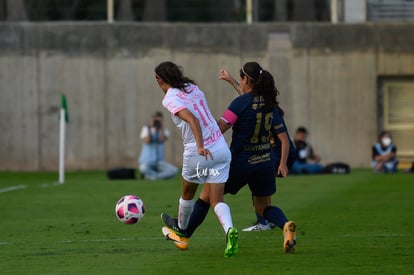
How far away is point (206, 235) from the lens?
46.3 ft

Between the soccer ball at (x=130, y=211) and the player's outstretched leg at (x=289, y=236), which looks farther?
the soccer ball at (x=130, y=211)

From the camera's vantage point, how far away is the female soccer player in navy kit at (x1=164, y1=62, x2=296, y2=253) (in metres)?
12.0

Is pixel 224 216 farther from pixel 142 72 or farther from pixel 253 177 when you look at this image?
pixel 142 72

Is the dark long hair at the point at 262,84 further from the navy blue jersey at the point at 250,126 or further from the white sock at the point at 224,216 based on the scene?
the white sock at the point at 224,216

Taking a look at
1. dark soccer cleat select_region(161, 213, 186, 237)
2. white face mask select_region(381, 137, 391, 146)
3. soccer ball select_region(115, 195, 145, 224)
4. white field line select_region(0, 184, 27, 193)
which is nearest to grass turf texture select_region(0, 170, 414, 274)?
dark soccer cleat select_region(161, 213, 186, 237)

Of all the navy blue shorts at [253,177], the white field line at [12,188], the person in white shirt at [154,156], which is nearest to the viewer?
the navy blue shorts at [253,177]

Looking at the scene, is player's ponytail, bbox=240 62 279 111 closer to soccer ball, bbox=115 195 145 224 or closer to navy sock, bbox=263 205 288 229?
navy sock, bbox=263 205 288 229

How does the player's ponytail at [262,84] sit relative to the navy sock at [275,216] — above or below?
above

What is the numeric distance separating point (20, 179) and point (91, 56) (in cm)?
569

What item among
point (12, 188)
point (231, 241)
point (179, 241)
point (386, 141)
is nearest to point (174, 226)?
point (179, 241)

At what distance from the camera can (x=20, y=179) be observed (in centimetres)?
2950

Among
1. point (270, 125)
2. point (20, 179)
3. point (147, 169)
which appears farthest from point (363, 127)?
point (270, 125)

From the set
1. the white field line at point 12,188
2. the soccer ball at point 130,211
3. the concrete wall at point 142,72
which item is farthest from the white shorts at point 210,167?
the concrete wall at point 142,72

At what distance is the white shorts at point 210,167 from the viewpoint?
11.6 m
